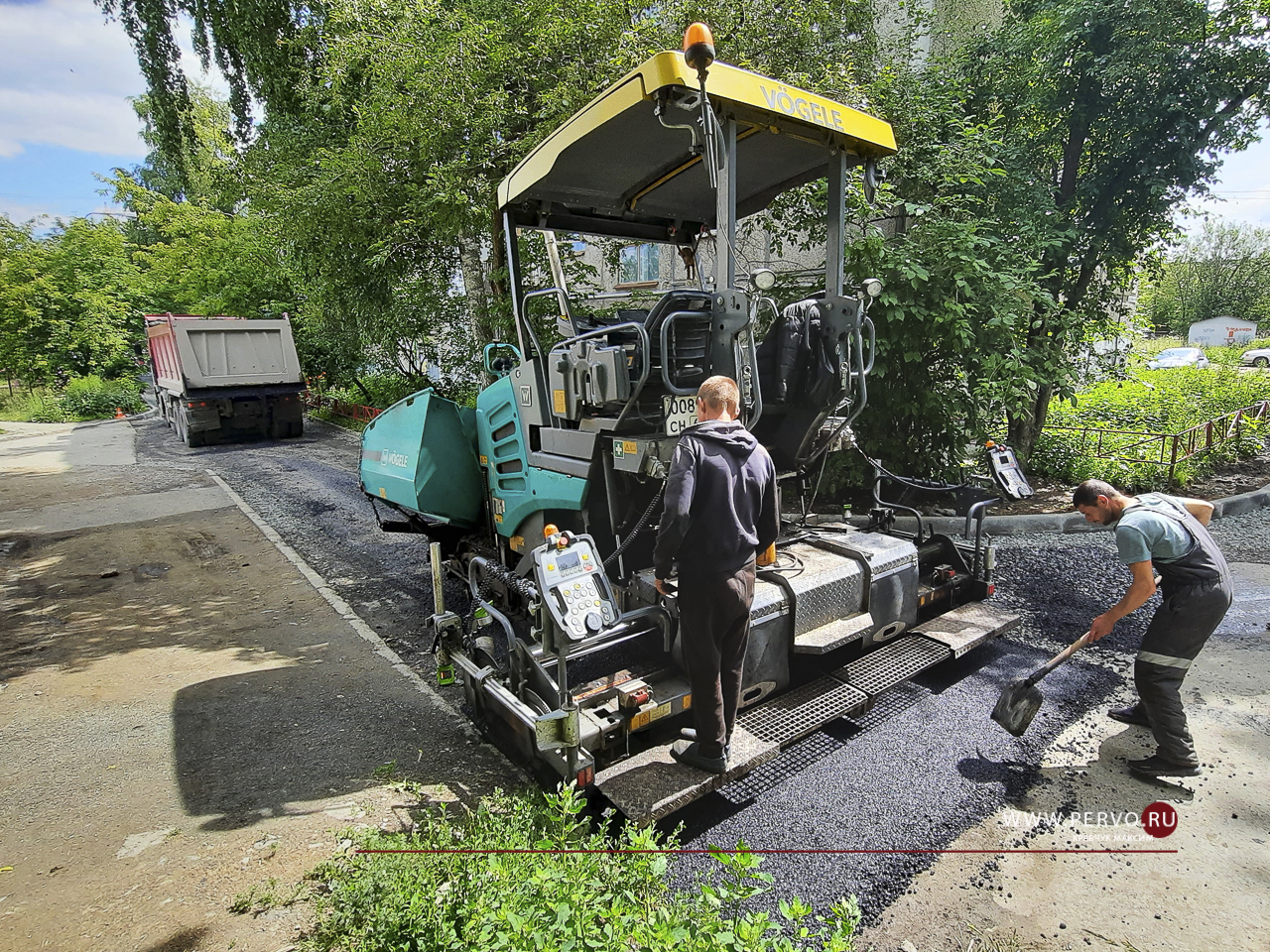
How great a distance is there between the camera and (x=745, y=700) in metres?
3.33

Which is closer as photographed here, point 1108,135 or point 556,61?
point 1108,135

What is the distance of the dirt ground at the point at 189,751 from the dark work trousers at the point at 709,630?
1133 mm

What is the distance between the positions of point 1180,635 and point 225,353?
15.8 meters

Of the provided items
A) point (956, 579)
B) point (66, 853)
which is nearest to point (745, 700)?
point (956, 579)

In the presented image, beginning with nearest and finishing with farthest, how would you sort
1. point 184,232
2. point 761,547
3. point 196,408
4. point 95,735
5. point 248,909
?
point 248,909 → point 761,547 → point 95,735 → point 196,408 → point 184,232

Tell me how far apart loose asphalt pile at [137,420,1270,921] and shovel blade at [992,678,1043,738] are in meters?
0.10

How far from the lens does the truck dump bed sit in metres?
13.7

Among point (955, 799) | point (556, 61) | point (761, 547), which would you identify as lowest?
point (955, 799)

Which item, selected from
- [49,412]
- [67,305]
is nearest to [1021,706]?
[49,412]

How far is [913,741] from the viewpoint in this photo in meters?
3.41

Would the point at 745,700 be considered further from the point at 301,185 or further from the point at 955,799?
the point at 301,185

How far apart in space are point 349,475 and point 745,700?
8.78 meters

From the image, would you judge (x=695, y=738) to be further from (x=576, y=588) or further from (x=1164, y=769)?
(x=1164, y=769)

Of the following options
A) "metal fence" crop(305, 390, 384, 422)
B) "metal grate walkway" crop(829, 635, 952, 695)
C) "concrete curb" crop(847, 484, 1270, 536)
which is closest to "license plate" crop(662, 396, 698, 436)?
"metal grate walkway" crop(829, 635, 952, 695)
